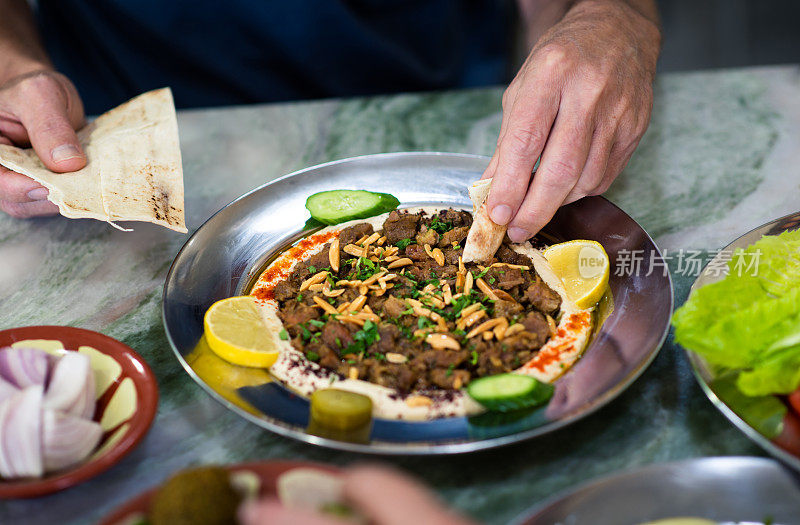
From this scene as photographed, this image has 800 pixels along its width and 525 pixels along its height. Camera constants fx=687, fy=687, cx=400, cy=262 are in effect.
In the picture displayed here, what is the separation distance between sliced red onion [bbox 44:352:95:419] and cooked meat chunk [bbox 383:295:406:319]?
0.74 metres

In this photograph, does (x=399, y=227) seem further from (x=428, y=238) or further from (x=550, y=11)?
(x=550, y=11)

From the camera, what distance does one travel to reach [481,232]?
1.99 meters

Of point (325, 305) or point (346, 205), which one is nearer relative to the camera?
point (325, 305)

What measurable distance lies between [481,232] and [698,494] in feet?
3.00

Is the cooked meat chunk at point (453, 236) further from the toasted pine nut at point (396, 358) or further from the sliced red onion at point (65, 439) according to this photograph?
the sliced red onion at point (65, 439)

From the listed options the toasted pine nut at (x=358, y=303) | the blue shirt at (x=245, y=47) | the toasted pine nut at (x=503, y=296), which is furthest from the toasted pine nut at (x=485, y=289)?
the blue shirt at (x=245, y=47)

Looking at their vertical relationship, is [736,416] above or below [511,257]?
above

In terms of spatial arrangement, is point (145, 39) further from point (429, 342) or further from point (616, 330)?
point (616, 330)

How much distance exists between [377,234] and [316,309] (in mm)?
397

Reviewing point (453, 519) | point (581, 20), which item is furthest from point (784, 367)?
point (581, 20)

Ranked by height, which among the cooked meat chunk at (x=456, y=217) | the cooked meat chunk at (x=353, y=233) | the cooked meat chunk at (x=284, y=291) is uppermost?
the cooked meat chunk at (x=456, y=217)

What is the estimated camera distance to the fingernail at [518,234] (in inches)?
78.6

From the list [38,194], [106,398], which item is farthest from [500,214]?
[38,194]

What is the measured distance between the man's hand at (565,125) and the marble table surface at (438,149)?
0.47 m
